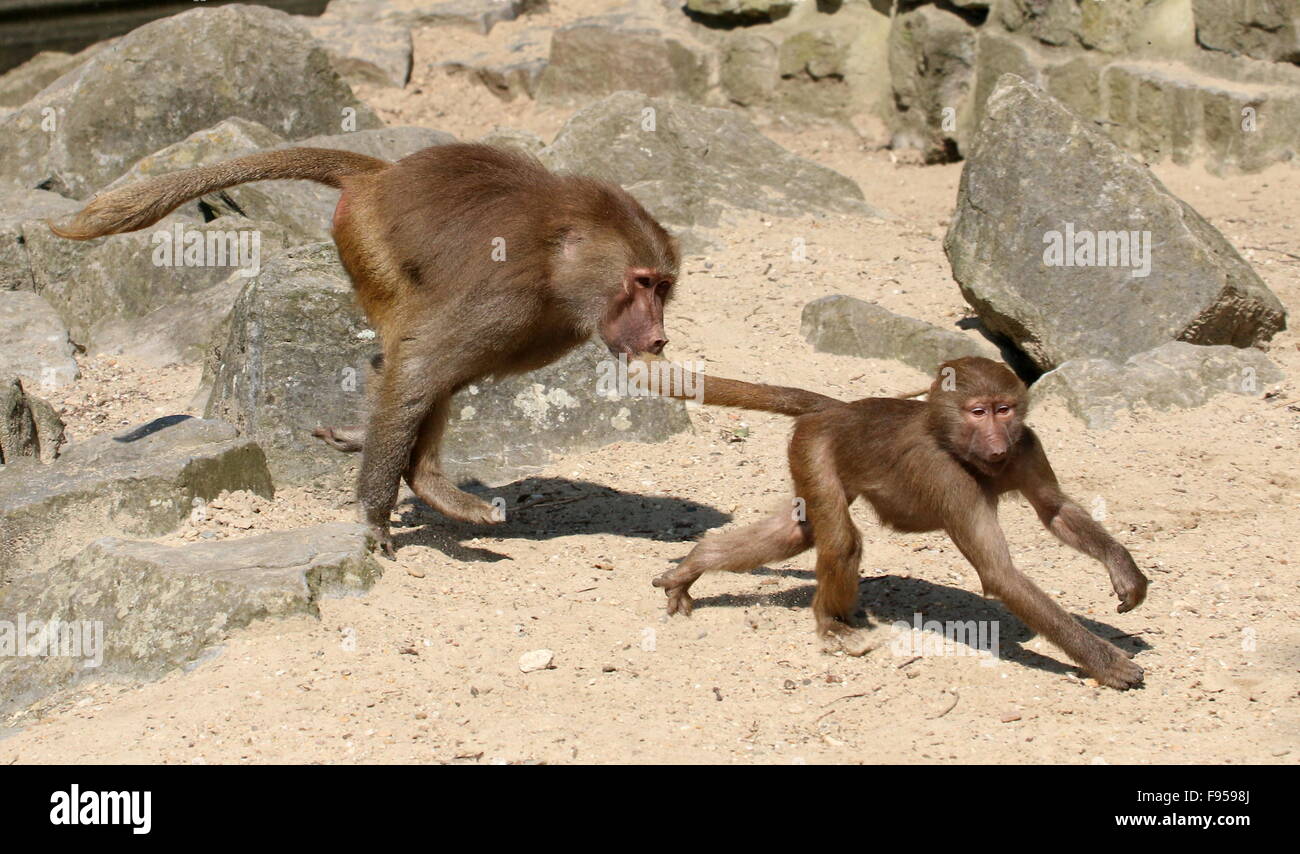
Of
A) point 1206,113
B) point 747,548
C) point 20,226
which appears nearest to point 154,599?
point 747,548

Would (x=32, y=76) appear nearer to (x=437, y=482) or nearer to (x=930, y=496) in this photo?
(x=437, y=482)

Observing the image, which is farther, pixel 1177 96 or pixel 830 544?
pixel 1177 96

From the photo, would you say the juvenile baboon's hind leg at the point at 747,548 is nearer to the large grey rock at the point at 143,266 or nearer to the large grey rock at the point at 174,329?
the large grey rock at the point at 174,329

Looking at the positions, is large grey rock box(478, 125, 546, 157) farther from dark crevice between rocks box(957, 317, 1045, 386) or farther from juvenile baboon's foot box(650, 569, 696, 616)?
juvenile baboon's foot box(650, 569, 696, 616)

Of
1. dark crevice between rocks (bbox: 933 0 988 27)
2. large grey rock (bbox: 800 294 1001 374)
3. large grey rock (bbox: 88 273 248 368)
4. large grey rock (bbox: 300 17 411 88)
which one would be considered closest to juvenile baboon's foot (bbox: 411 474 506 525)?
large grey rock (bbox: 88 273 248 368)

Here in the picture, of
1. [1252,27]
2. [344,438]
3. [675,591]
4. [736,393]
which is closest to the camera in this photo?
[736,393]

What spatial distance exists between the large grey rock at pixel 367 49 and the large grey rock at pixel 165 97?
215cm

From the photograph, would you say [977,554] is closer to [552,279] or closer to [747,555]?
[747,555]

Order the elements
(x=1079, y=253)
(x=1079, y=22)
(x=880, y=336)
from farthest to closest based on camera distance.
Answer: (x=1079, y=22) → (x=880, y=336) → (x=1079, y=253)

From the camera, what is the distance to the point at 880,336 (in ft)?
27.3

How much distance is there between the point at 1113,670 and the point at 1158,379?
292cm

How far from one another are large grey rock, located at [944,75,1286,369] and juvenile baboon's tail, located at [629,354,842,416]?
2821 millimetres

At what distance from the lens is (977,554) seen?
5.26 m

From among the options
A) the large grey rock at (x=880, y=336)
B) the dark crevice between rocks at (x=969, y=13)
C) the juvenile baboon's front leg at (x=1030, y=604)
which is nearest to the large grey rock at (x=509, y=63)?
the dark crevice between rocks at (x=969, y=13)
